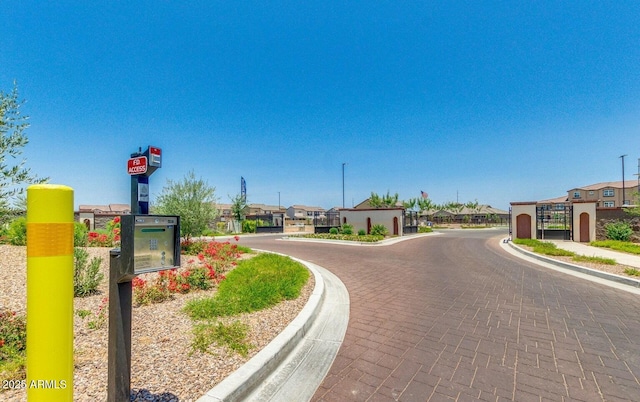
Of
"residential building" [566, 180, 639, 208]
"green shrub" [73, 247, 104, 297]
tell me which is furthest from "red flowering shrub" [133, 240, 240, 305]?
"residential building" [566, 180, 639, 208]

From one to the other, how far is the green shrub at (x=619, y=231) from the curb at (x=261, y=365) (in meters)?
23.8

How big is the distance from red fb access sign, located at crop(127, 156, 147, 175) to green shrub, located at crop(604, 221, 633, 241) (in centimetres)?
2666

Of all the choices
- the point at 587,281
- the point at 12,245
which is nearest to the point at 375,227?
the point at 587,281

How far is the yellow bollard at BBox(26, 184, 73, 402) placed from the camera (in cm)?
188

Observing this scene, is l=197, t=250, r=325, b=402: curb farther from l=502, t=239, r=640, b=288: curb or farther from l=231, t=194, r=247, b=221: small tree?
l=231, t=194, r=247, b=221: small tree

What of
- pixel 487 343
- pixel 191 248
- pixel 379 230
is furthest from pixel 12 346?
pixel 379 230

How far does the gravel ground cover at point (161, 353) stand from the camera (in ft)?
9.50

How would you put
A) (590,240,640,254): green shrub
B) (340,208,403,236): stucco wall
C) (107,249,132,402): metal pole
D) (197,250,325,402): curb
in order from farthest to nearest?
(340,208,403,236): stucco wall < (590,240,640,254): green shrub < (197,250,325,402): curb < (107,249,132,402): metal pole

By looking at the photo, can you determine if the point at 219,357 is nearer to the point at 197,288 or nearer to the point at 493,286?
the point at 197,288

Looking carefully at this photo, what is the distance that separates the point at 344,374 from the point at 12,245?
1390cm

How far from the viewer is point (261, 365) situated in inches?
133

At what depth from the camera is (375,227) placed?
27.0 m

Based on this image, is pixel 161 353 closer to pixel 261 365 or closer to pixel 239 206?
pixel 261 365

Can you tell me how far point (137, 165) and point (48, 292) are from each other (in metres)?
1.15
